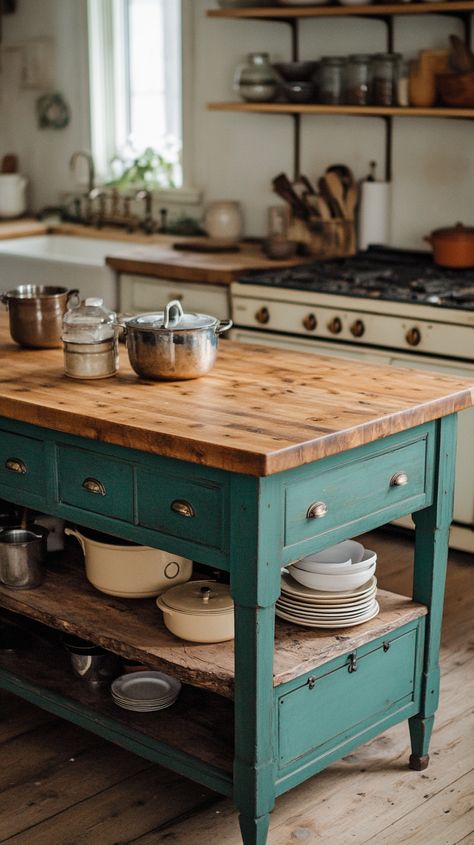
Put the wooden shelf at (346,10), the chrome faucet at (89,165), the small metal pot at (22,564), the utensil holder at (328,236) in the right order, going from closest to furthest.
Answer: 1. the small metal pot at (22,564)
2. the wooden shelf at (346,10)
3. the utensil holder at (328,236)
4. the chrome faucet at (89,165)

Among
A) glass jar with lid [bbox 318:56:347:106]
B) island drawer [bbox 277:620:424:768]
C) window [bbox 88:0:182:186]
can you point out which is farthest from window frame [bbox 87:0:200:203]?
island drawer [bbox 277:620:424:768]

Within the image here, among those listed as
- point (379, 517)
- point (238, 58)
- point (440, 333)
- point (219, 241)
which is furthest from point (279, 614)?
point (238, 58)

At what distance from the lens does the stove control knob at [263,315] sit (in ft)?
15.3

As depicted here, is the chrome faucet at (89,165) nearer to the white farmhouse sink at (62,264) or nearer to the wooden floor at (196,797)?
the white farmhouse sink at (62,264)

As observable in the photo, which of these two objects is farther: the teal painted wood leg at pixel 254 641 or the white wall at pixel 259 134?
the white wall at pixel 259 134

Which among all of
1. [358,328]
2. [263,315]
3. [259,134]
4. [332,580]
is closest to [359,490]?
[332,580]

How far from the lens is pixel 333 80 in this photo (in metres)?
5.03

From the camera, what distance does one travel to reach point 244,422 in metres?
2.44

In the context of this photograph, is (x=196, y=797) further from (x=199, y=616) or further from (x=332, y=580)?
(x=332, y=580)

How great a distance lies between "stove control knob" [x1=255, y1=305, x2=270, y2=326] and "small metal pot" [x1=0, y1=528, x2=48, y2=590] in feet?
6.44

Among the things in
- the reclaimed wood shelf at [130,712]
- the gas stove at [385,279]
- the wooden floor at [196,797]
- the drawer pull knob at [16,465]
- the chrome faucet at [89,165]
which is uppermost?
the chrome faucet at [89,165]

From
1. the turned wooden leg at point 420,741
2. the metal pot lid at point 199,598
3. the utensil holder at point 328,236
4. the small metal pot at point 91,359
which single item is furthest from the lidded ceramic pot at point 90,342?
the utensil holder at point 328,236

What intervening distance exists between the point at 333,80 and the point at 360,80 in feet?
0.48

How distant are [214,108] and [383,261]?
1093mm
